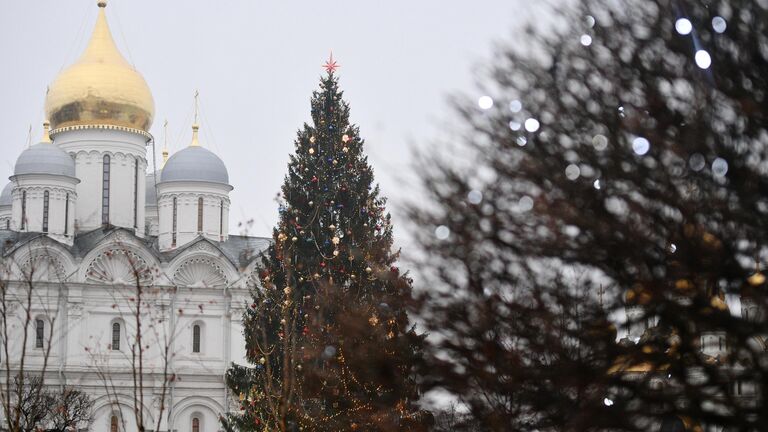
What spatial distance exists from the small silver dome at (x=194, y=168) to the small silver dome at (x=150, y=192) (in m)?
7.31

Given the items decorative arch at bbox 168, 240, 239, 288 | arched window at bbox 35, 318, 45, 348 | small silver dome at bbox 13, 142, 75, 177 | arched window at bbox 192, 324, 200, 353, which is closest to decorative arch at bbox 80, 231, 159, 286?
decorative arch at bbox 168, 240, 239, 288

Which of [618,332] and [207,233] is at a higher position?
[207,233]

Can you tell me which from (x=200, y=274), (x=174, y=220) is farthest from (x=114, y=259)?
(x=174, y=220)

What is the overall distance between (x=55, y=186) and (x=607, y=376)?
4618 cm

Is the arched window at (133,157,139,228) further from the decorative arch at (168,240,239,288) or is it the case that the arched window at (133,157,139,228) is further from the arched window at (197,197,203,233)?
the decorative arch at (168,240,239,288)

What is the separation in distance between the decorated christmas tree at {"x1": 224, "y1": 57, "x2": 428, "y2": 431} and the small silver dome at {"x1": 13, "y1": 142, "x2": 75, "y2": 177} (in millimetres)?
29381

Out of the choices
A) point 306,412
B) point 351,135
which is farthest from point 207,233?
point 306,412

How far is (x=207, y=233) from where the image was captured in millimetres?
55656

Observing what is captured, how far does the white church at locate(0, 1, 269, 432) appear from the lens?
51438 mm

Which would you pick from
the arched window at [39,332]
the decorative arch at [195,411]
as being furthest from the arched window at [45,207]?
the decorative arch at [195,411]

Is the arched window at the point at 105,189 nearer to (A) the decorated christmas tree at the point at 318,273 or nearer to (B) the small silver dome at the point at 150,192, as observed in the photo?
(B) the small silver dome at the point at 150,192

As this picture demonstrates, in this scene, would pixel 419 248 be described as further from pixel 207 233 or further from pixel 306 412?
pixel 207 233

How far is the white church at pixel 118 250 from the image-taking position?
5144cm

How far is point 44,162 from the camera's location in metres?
54.0
